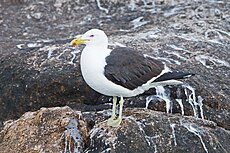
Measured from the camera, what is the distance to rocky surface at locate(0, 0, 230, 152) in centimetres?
614

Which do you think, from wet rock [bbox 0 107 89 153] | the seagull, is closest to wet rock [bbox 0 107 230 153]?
wet rock [bbox 0 107 89 153]

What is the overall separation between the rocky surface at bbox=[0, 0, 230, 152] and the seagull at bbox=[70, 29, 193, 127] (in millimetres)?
372

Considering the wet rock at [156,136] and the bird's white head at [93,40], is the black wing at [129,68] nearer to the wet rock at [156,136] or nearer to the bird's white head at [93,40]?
the bird's white head at [93,40]

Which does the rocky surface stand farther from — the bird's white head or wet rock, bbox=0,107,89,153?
the bird's white head

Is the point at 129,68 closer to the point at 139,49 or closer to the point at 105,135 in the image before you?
the point at 105,135

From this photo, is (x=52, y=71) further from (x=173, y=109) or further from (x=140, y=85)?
(x=140, y=85)

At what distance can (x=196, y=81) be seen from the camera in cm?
841

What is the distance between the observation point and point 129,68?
6.25 metres

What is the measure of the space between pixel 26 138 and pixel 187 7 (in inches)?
298

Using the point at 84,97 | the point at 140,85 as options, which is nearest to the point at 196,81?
the point at 84,97

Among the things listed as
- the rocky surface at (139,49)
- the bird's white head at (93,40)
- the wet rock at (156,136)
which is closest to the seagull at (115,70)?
the bird's white head at (93,40)

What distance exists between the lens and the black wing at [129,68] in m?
6.02

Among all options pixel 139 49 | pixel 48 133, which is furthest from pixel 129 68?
pixel 139 49

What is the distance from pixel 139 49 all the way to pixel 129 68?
3.27 metres
